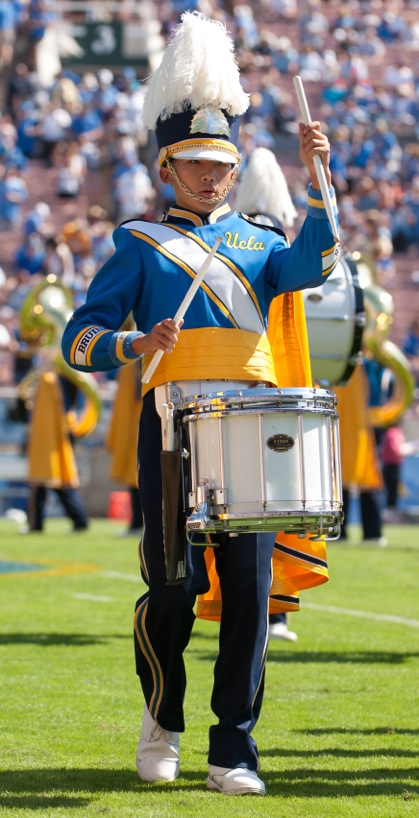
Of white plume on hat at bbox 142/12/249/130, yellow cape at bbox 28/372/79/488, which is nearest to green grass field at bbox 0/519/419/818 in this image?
white plume on hat at bbox 142/12/249/130

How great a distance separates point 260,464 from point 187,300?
506 mm

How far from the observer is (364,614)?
8672 mm

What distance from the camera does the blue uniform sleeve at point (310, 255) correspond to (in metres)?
4.50

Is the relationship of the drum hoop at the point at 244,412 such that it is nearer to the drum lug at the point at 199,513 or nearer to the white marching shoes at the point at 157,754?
the drum lug at the point at 199,513

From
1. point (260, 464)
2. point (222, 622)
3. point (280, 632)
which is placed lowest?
point (280, 632)

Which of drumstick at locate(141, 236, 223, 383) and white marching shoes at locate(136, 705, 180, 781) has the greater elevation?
drumstick at locate(141, 236, 223, 383)

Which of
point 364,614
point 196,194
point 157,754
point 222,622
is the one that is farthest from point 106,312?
point 364,614

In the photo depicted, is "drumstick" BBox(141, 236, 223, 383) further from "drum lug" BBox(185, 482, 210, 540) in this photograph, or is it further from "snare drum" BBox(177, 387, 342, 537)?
"drum lug" BBox(185, 482, 210, 540)

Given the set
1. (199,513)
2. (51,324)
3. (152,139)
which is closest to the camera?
(199,513)

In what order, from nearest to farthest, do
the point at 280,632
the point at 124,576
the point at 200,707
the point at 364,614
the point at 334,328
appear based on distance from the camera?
the point at 200,707 < the point at 280,632 < the point at 334,328 < the point at 364,614 < the point at 124,576

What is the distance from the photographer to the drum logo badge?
423 centimetres

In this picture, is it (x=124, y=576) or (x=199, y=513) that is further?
(x=124, y=576)

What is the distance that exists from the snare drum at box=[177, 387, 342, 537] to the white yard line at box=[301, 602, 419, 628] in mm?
4088

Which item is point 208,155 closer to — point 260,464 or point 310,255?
point 310,255
